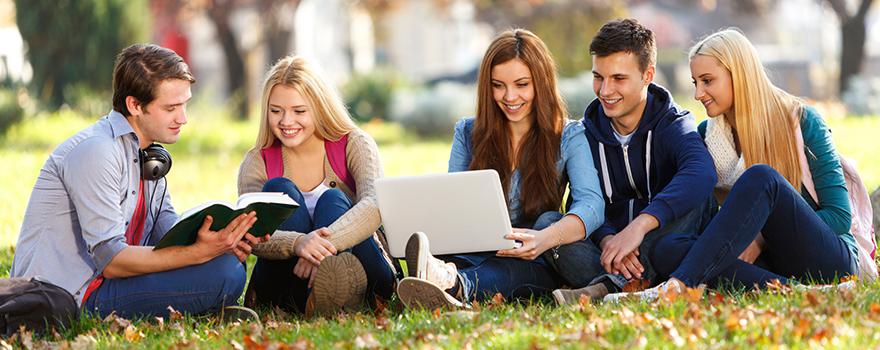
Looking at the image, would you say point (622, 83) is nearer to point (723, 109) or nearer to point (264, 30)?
point (723, 109)

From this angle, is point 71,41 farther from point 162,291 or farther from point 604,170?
point 604,170

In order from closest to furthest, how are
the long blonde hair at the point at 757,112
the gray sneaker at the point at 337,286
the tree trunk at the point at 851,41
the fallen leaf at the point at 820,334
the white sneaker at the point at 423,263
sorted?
1. the fallen leaf at the point at 820,334
2. the white sneaker at the point at 423,263
3. the gray sneaker at the point at 337,286
4. the long blonde hair at the point at 757,112
5. the tree trunk at the point at 851,41

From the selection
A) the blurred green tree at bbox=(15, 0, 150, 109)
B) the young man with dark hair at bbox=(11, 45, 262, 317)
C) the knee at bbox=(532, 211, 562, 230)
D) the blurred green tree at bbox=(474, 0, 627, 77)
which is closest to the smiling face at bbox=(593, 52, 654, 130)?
the knee at bbox=(532, 211, 562, 230)

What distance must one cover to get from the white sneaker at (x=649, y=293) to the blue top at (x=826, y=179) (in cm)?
75

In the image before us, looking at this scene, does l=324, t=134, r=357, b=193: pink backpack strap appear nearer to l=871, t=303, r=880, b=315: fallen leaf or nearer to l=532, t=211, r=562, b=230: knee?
l=532, t=211, r=562, b=230: knee

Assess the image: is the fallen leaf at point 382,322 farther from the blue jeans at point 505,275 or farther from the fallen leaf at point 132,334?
the fallen leaf at point 132,334

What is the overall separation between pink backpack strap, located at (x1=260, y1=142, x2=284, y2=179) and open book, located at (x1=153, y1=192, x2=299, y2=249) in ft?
1.98

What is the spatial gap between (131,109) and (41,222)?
56 centimetres

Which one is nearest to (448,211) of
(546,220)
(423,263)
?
(423,263)

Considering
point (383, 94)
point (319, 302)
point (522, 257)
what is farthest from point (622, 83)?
point (383, 94)

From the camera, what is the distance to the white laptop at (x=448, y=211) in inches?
180

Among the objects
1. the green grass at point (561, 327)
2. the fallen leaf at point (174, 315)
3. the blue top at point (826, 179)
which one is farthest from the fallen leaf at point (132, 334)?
the blue top at point (826, 179)

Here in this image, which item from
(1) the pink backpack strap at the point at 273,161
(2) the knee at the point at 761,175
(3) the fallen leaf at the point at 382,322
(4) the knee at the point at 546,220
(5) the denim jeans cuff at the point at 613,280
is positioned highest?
(1) the pink backpack strap at the point at 273,161

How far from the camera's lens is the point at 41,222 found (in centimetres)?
455
